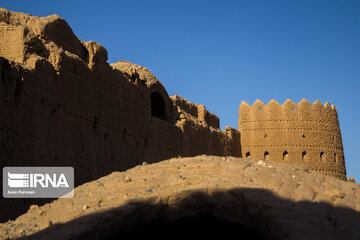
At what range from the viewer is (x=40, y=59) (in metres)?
11.8

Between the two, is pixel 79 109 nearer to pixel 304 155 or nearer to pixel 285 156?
pixel 285 156

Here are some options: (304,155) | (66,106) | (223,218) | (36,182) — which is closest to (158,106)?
(66,106)

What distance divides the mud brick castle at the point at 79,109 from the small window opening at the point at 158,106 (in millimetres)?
47

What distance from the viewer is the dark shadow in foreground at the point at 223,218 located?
18.2 feet

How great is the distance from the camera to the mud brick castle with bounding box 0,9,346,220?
1089cm

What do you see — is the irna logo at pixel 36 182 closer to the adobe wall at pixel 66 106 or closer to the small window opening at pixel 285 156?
the adobe wall at pixel 66 106

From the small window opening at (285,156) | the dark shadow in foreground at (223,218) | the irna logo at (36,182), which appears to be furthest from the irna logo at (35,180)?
the small window opening at (285,156)

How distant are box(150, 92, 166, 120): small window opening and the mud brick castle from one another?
5 centimetres

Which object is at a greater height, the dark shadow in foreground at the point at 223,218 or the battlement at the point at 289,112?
the battlement at the point at 289,112

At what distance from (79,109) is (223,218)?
26.8 feet

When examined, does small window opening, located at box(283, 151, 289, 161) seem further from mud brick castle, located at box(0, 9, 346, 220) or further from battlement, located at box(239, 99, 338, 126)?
mud brick castle, located at box(0, 9, 346, 220)

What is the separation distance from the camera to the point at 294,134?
2566cm

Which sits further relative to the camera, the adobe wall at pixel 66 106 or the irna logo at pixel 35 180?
the adobe wall at pixel 66 106

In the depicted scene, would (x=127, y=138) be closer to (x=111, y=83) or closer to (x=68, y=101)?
(x=111, y=83)
